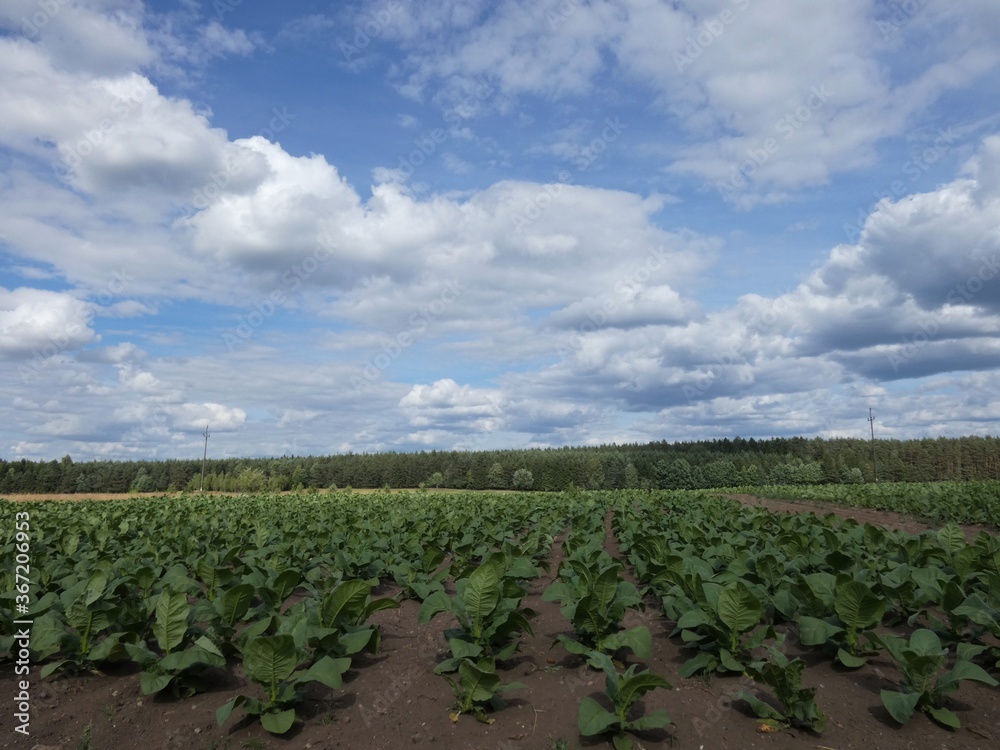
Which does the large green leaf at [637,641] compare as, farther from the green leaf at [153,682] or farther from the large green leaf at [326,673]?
the green leaf at [153,682]

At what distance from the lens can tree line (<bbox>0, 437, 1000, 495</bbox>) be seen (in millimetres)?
114562

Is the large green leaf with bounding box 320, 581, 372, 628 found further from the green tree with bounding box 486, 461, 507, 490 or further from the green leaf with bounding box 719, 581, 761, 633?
the green tree with bounding box 486, 461, 507, 490

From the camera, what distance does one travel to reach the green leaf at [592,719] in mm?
4191

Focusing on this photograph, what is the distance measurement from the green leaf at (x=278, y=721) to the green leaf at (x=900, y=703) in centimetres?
481

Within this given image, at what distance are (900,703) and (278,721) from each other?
5.02 m

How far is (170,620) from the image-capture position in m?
5.38

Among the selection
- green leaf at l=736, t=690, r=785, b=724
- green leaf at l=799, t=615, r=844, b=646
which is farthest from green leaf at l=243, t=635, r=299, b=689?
green leaf at l=799, t=615, r=844, b=646

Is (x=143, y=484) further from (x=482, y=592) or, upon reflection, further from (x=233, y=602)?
(x=482, y=592)

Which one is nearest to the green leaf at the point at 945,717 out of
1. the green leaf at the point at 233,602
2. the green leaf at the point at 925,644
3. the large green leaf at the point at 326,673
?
the green leaf at the point at 925,644

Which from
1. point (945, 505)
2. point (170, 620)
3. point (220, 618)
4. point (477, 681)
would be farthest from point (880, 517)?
point (170, 620)

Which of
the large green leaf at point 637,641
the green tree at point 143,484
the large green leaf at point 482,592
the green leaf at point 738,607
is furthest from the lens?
the green tree at point 143,484

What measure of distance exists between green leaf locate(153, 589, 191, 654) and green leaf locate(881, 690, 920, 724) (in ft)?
20.1

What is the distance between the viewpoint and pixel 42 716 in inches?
206

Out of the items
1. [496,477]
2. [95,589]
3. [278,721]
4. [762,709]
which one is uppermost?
[95,589]
